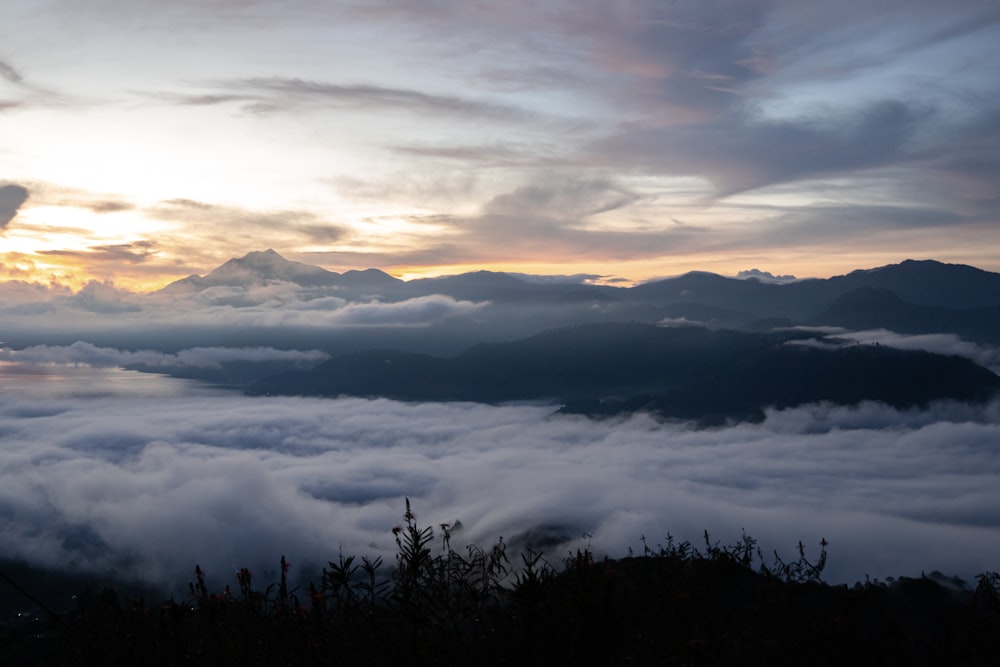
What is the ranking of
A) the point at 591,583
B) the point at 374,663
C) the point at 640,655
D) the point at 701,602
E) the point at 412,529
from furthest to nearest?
the point at 701,602, the point at 640,655, the point at 374,663, the point at 412,529, the point at 591,583

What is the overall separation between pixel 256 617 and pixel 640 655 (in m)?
4.96

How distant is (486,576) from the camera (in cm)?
808

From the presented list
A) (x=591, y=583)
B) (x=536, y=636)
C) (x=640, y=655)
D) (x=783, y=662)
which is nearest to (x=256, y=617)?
(x=536, y=636)

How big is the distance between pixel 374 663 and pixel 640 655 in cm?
353

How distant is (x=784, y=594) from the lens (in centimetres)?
1213

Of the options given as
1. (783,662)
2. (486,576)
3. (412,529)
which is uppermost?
(412,529)

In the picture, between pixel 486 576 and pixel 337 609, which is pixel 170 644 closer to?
pixel 337 609

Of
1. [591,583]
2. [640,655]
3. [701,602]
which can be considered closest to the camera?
[591,583]

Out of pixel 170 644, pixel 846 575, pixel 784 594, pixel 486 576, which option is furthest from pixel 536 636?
pixel 846 575

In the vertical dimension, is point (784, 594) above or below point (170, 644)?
below

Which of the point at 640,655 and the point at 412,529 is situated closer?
the point at 412,529

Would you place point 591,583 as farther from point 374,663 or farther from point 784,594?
point 784,594

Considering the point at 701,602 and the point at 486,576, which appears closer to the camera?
the point at 486,576

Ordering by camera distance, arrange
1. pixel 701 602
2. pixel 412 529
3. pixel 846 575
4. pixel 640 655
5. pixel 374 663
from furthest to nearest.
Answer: pixel 846 575, pixel 701 602, pixel 640 655, pixel 374 663, pixel 412 529
